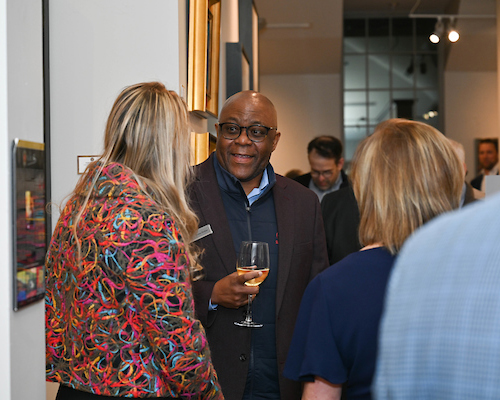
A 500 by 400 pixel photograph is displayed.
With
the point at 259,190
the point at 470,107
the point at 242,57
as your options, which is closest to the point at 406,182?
the point at 259,190

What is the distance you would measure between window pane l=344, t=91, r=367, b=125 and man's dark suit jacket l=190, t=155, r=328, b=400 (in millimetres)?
12933

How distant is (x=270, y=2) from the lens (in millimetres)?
9875

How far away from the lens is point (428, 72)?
1494 cm

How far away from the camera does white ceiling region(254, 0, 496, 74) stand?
10.3m


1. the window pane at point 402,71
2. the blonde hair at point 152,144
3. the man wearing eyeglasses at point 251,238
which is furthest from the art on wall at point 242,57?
the window pane at point 402,71

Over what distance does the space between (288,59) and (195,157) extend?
31.5ft

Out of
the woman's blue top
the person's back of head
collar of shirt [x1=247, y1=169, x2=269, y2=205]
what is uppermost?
the person's back of head

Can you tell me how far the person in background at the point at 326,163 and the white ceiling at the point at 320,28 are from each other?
19.1 ft

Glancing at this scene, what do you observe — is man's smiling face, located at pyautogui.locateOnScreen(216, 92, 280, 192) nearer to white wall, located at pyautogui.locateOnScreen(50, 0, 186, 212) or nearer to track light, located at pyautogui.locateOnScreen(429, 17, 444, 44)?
white wall, located at pyautogui.locateOnScreen(50, 0, 186, 212)

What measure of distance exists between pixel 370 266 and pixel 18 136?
0.85 meters

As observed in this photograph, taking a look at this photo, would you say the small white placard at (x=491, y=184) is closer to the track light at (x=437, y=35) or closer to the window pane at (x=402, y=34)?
the track light at (x=437, y=35)

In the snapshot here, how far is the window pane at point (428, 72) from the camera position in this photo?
14.9 meters

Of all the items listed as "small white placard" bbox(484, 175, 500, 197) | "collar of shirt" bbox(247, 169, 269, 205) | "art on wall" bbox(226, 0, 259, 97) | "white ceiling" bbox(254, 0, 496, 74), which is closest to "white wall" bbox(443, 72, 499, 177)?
"white ceiling" bbox(254, 0, 496, 74)

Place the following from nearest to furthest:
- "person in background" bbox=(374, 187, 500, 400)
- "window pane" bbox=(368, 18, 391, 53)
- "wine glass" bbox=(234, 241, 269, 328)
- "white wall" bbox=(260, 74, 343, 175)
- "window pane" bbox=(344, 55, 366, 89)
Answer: "person in background" bbox=(374, 187, 500, 400) < "wine glass" bbox=(234, 241, 269, 328) < "white wall" bbox=(260, 74, 343, 175) < "window pane" bbox=(368, 18, 391, 53) < "window pane" bbox=(344, 55, 366, 89)
